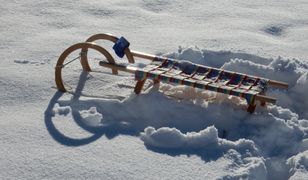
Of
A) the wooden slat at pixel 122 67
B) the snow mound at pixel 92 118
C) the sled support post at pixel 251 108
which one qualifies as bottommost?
the snow mound at pixel 92 118

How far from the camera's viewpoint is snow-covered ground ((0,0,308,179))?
3.63 meters

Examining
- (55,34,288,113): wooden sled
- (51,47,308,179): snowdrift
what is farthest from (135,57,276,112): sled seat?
(51,47,308,179): snowdrift

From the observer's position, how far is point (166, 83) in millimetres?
4738

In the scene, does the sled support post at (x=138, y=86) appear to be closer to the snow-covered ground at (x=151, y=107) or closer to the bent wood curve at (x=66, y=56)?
the snow-covered ground at (x=151, y=107)

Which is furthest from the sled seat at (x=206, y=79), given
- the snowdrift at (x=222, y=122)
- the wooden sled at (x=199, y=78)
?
the snowdrift at (x=222, y=122)

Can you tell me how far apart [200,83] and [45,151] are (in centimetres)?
132

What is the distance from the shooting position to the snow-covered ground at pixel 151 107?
3.63 m

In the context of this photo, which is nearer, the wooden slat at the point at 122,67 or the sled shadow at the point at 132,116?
the sled shadow at the point at 132,116

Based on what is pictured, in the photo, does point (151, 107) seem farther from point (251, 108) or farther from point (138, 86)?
point (251, 108)

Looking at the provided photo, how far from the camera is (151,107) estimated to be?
4387 millimetres

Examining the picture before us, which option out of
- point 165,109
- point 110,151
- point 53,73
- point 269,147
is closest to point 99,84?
point 53,73

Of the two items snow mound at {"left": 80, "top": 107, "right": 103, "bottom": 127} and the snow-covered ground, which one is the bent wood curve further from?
snow mound at {"left": 80, "top": 107, "right": 103, "bottom": 127}

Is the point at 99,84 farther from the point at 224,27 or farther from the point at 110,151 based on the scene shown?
the point at 224,27

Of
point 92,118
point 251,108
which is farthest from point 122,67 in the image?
point 251,108
